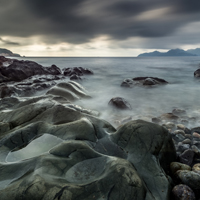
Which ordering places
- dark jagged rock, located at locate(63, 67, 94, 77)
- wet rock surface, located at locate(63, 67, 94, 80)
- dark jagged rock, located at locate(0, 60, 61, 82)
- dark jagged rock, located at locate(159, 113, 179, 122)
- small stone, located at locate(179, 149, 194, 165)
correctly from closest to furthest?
small stone, located at locate(179, 149, 194, 165) < dark jagged rock, located at locate(159, 113, 179, 122) < dark jagged rock, located at locate(0, 60, 61, 82) < wet rock surface, located at locate(63, 67, 94, 80) < dark jagged rock, located at locate(63, 67, 94, 77)

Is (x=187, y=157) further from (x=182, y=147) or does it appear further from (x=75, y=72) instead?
(x=75, y=72)

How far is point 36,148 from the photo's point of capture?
2531 mm

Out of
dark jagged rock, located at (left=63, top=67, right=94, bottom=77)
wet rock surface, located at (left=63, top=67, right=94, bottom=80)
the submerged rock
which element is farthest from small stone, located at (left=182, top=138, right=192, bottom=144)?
dark jagged rock, located at (left=63, top=67, right=94, bottom=77)

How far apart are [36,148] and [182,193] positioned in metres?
2.12

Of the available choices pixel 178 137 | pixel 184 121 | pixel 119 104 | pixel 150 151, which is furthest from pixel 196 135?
pixel 119 104

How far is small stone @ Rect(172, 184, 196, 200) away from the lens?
2.06 metres

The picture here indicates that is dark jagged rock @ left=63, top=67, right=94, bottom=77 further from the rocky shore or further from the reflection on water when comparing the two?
the reflection on water

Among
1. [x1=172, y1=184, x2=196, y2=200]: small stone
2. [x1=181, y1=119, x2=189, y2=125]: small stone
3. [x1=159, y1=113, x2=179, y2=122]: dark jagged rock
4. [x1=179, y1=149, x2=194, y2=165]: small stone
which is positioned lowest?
[x1=181, y1=119, x2=189, y2=125]: small stone

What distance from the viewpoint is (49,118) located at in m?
3.54

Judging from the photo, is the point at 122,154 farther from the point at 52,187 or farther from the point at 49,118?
the point at 49,118

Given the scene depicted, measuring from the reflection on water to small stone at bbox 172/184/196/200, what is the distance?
1.77 meters

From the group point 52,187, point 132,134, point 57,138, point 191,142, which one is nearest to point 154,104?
point 191,142

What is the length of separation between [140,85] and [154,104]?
4.52 meters

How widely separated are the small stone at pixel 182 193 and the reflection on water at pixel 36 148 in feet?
5.79
